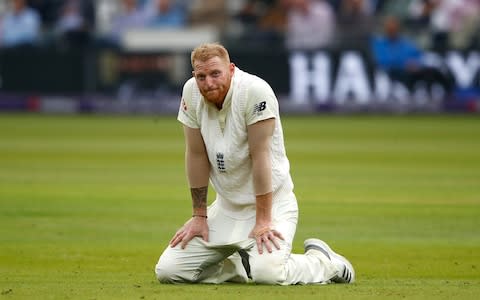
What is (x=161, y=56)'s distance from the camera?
2798cm

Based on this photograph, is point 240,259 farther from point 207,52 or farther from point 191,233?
point 207,52

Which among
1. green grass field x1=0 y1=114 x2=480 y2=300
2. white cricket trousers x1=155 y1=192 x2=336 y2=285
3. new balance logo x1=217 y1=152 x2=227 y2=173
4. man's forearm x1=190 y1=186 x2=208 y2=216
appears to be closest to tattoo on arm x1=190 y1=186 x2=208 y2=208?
man's forearm x1=190 y1=186 x2=208 y2=216

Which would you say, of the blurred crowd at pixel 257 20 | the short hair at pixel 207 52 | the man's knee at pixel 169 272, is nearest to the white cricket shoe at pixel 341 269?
the man's knee at pixel 169 272

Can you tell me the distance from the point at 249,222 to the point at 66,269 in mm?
1363

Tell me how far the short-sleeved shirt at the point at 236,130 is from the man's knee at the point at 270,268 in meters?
0.41

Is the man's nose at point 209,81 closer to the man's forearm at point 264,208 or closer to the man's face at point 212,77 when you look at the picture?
the man's face at point 212,77

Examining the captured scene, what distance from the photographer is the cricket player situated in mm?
7320

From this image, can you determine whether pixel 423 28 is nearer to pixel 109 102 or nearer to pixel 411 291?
pixel 109 102

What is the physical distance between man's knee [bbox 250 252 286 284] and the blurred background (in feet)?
65.6

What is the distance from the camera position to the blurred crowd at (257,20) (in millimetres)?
27656

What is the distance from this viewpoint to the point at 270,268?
7.34m

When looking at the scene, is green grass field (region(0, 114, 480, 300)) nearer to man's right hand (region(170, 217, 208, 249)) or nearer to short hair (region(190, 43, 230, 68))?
man's right hand (region(170, 217, 208, 249))

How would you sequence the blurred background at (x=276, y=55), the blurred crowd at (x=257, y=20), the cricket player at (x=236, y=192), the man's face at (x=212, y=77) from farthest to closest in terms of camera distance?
the blurred crowd at (x=257, y=20) → the blurred background at (x=276, y=55) → the cricket player at (x=236, y=192) → the man's face at (x=212, y=77)

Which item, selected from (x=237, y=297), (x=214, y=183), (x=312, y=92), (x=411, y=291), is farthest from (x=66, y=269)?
(x=312, y=92)
